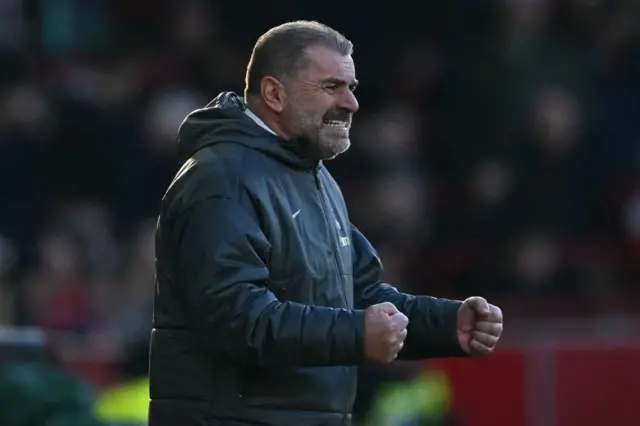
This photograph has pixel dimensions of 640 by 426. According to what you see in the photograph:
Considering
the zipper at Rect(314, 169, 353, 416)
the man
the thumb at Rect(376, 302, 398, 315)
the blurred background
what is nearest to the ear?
the man

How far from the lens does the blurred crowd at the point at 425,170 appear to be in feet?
39.1

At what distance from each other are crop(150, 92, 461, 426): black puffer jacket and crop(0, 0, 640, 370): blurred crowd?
22.0 ft

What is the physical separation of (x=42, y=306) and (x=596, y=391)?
12.3 ft

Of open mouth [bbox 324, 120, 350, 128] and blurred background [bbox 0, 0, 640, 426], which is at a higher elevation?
blurred background [bbox 0, 0, 640, 426]

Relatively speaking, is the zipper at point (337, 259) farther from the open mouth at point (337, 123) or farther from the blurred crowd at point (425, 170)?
the blurred crowd at point (425, 170)

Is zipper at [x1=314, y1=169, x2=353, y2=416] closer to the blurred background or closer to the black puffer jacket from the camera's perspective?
the black puffer jacket

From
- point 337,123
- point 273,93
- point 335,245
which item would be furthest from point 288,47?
point 335,245

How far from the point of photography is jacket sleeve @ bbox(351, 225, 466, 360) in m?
4.90

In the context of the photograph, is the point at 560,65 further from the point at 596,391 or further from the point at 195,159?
the point at 195,159

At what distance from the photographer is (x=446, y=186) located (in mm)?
12836

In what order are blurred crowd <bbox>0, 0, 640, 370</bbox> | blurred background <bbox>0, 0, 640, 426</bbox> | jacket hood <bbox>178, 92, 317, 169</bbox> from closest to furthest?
jacket hood <bbox>178, 92, 317, 169</bbox>
blurred background <bbox>0, 0, 640, 426</bbox>
blurred crowd <bbox>0, 0, 640, 370</bbox>

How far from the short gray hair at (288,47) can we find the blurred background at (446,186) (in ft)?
21.1

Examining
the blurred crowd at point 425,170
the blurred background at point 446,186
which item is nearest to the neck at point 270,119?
the blurred background at point 446,186

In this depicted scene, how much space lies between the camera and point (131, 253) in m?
11.9
